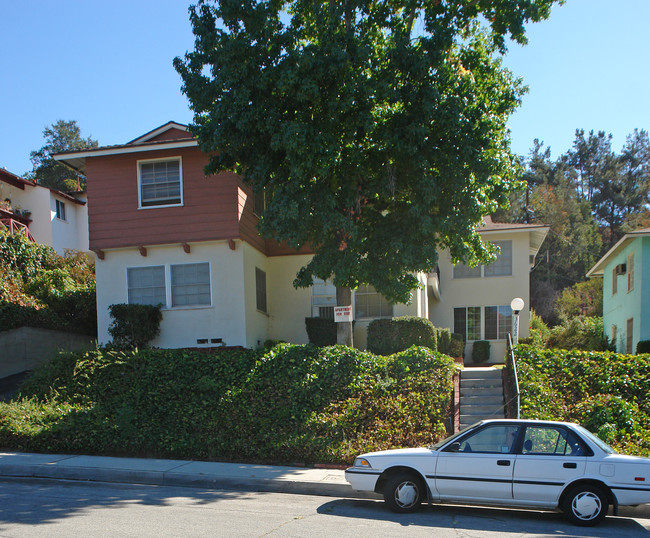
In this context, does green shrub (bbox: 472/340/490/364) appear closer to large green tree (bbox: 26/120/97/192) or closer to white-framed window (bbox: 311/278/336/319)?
white-framed window (bbox: 311/278/336/319)

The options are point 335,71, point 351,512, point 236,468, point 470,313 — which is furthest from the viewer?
point 470,313

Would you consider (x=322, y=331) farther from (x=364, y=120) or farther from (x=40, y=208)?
(x=40, y=208)

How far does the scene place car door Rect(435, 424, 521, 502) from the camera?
8141 millimetres

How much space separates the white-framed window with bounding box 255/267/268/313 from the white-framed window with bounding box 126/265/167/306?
2.77m

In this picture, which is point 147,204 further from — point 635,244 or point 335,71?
point 635,244

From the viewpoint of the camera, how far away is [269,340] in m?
19.7

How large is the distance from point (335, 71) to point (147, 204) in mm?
7883

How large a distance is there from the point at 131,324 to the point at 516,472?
40.8 feet

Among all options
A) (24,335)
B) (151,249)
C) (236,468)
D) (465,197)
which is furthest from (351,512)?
(24,335)

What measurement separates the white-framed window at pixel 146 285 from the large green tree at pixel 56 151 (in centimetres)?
4224

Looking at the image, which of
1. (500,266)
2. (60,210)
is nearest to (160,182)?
(500,266)

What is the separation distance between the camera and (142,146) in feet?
59.0

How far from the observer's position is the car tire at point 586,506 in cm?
791

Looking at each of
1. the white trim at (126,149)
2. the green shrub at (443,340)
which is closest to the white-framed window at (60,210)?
the white trim at (126,149)
